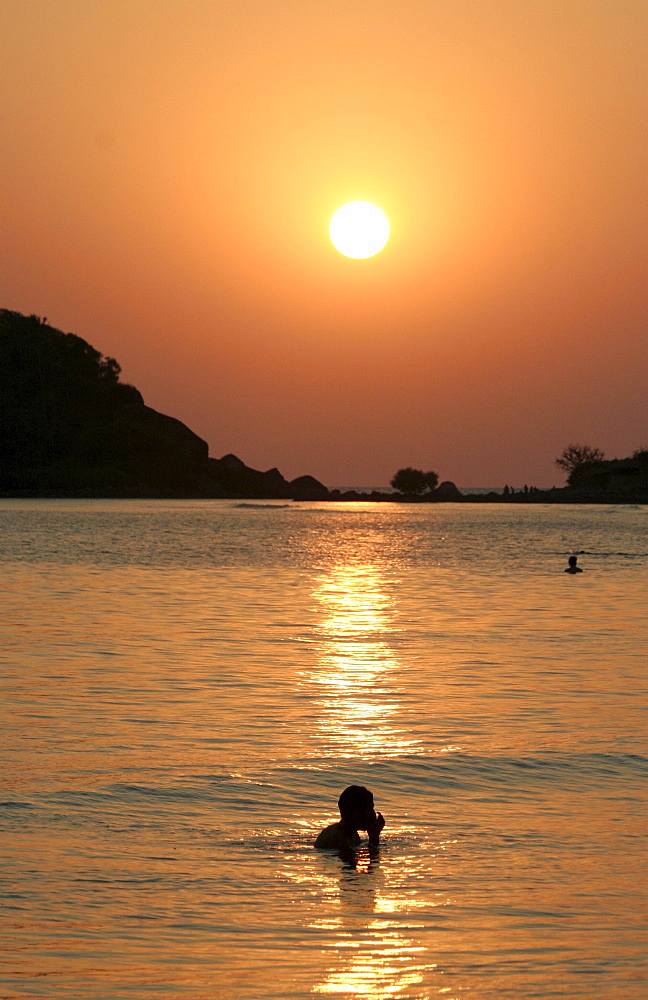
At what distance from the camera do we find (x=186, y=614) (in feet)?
129

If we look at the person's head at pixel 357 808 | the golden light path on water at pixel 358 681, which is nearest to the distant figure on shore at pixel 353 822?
the person's head at pixel 357 808

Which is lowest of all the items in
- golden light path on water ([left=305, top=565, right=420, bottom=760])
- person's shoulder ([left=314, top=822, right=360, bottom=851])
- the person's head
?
golden light path on water ([left=305, top=565, right=420, bottom=760])

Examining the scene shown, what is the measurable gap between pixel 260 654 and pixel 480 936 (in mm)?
19291

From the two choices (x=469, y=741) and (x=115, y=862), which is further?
(x=469, y=741)

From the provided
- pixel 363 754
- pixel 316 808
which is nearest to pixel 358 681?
pixel 363 754

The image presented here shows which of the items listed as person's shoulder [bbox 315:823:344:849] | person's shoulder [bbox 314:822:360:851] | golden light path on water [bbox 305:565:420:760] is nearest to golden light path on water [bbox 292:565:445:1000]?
golden light path on water [bbox 305:565:420:760]

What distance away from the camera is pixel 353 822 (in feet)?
41.2

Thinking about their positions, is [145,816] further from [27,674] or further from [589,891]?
[27,674]

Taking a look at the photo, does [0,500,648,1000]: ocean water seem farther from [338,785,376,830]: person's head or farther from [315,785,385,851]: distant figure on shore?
[338,785,376,830]: person's head

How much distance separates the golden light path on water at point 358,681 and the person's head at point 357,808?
496cm

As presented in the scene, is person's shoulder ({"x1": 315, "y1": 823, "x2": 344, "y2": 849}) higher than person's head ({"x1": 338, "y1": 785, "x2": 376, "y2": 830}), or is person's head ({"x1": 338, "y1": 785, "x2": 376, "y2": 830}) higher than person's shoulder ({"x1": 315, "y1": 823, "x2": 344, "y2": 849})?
person's head ({"x1": 338, "y1": 785, "x2": 376, "y2": 830})

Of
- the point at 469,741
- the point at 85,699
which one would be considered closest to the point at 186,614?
the point at 85,699

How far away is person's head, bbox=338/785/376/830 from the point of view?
1248cm

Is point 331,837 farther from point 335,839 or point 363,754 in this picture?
point 363,754
